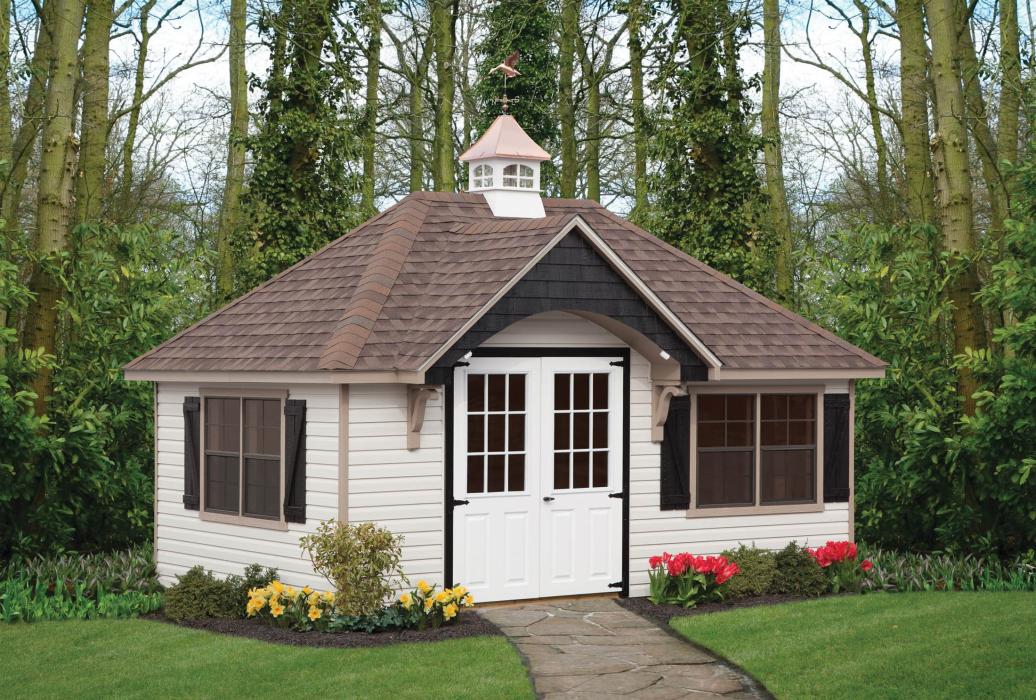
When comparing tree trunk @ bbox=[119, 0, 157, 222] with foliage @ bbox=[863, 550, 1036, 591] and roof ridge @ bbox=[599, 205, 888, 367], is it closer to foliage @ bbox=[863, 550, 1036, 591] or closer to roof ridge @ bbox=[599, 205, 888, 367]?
roof ridge @ bbox=[599, 205, 888, 367]

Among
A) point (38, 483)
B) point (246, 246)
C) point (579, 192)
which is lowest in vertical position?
point (38, 483)

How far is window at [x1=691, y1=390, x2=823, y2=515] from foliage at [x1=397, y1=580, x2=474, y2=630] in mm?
3010

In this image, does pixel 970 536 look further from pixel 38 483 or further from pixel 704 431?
pixel 38 483

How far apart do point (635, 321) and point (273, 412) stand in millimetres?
3497

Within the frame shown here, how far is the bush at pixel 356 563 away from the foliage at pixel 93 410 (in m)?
5.02

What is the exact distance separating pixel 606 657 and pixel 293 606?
2914 mm

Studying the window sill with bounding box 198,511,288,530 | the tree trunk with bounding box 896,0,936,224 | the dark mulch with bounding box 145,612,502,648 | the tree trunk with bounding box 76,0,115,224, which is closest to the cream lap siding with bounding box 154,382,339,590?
the window sill with bounding box 198,511,288,530

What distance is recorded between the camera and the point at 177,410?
46.4 feet

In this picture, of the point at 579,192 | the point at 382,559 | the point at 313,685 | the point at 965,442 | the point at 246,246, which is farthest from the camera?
the point at 579,192

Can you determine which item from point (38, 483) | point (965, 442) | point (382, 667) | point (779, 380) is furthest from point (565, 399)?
point (38, 483)

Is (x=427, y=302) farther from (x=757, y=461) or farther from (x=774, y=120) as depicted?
(x=774, y=120)

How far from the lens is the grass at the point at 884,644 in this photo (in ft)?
32.4

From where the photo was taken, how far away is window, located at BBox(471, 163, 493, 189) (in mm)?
15289

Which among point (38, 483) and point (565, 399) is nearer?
point (565, 399)
